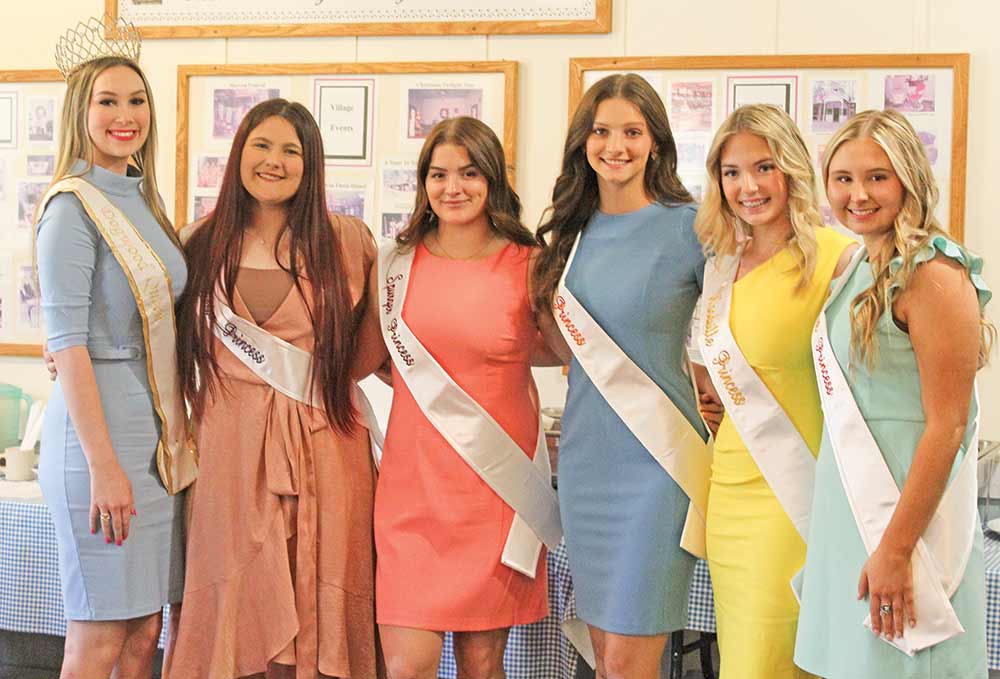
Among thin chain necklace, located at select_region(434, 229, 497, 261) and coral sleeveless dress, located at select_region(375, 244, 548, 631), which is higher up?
thin chain necklace, located at select_region(434, 229, 497, 261)

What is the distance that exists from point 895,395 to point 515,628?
1055 millimetres

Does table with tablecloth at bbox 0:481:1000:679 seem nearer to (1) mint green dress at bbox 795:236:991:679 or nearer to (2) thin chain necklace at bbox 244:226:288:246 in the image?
(1) mint green dress at bbox 795:236:991:679

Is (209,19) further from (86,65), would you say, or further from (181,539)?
(181,539)

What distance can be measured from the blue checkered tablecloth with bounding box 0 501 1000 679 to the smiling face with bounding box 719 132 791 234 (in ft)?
2.52

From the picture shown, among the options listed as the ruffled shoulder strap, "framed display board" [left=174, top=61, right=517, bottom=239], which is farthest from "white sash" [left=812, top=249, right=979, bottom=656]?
"framed display board" [left=174, top=61, right=517, bottom=239]

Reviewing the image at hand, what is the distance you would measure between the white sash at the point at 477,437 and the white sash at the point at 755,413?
39cm

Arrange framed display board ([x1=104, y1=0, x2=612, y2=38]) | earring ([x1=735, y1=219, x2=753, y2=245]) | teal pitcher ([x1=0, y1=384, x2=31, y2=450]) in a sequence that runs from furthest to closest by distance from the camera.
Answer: teal pitcher ([x1=0, y1=384, x2=31, y2=450])
framed display board ([x1=104, y1=0, x2=612, y2=38])
earring ([x1=735, y1=219, x2=753, y2=245])

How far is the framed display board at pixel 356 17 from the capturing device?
3.07m

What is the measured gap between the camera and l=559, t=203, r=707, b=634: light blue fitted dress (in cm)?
185

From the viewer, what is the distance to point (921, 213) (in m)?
1.49

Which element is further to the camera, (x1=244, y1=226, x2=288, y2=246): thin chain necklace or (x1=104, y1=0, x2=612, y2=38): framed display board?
(x1=104, y1=0, x2=612, y2=38): framed display board

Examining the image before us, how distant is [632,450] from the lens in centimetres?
187

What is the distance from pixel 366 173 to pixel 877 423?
2.03 metres

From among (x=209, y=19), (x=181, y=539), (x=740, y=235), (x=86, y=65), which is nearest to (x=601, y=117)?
(x=740, y=235)
